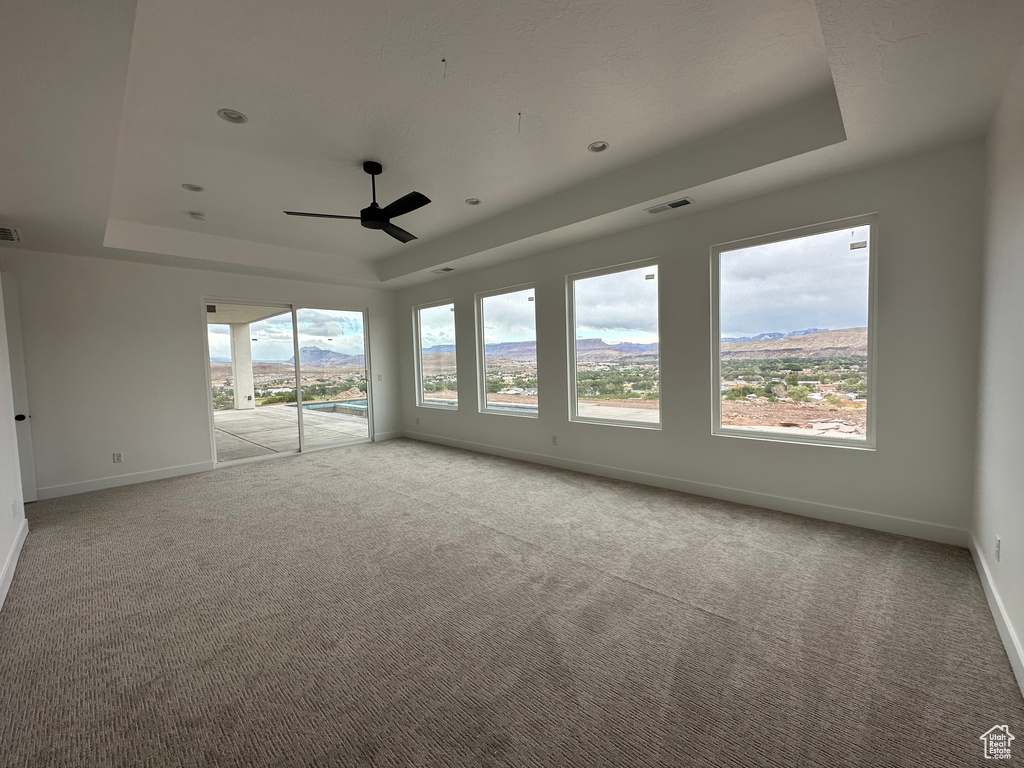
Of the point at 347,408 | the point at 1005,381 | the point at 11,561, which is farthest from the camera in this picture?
the point at 347,408

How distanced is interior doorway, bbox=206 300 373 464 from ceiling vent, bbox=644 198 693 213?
16.6 ft

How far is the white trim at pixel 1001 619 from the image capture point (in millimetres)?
1689

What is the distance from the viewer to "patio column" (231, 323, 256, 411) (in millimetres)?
10602

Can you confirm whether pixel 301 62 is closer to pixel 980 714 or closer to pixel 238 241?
pixel 238 241

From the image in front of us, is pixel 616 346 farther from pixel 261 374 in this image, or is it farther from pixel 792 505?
pixel 261 374

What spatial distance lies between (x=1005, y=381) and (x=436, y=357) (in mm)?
6197

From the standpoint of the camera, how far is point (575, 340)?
508 centimetres

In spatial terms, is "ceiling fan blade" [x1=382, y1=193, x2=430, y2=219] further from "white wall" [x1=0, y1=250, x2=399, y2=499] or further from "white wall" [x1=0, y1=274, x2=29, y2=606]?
"white wall" [x1=0, y1=250, x2=399, y2=499]

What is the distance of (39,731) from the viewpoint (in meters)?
1.57

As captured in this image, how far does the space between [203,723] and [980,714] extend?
288 cm

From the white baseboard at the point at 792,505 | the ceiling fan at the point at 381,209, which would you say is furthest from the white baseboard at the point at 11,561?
the white baseboard at the point at 792,505

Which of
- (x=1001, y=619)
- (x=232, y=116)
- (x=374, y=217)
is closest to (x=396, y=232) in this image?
(x=374, y=217)

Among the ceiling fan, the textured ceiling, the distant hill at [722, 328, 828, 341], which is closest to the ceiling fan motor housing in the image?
the ceiling fan

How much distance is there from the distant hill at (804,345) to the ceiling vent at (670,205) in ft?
4.17
